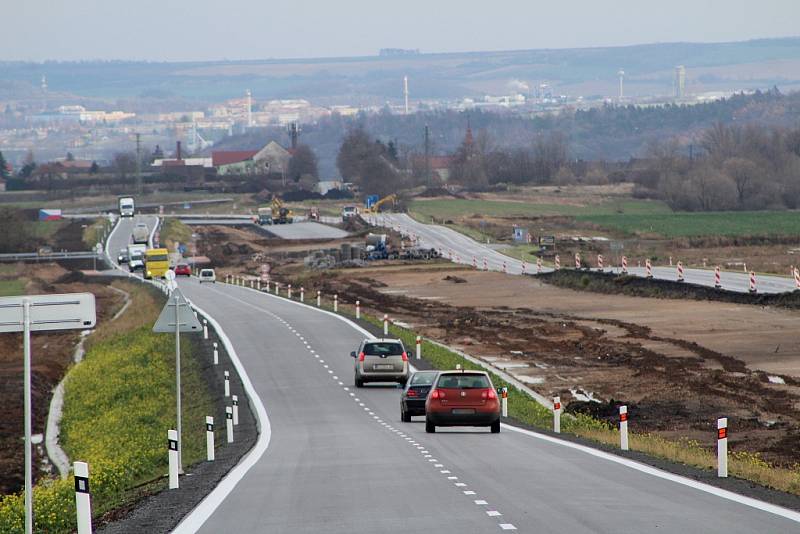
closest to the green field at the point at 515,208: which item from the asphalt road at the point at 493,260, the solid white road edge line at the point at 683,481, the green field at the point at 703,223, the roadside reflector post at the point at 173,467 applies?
the green field at the point at 703,223

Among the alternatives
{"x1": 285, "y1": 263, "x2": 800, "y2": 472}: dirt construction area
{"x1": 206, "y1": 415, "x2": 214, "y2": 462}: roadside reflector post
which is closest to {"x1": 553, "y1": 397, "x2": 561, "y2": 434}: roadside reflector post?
{"x1": 285, "y1": 263, "x2": 800, "y2": 472}: dirt construction area

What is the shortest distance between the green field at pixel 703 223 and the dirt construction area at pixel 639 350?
167ft

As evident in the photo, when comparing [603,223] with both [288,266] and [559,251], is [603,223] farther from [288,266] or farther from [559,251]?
[288,266]

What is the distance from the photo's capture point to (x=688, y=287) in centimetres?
6706

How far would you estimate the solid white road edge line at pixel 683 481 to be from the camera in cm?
1488

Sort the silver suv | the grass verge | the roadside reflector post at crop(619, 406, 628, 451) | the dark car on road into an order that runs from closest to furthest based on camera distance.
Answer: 1. the grass verge
2. the roadside reflector post at crop(619, 406, 628, 451)
3. the dark car on road
4. the silver suv

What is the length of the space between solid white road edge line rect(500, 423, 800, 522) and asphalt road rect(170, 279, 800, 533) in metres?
0.15

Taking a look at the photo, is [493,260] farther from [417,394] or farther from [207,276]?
[417,394]

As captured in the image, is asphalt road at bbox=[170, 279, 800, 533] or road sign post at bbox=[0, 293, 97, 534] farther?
asphalt road at bbox=[170, 279, 800, 533]

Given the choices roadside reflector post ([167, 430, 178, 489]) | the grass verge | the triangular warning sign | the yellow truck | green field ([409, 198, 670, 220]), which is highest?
the triangular warning sign

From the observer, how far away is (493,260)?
108250mm

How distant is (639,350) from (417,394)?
17.7 meters

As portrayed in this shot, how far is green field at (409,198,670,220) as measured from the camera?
171 metres

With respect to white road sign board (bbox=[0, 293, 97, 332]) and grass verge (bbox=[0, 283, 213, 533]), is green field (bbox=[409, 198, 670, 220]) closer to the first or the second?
grass verge (bbox=[0, 283, 213, 533])
